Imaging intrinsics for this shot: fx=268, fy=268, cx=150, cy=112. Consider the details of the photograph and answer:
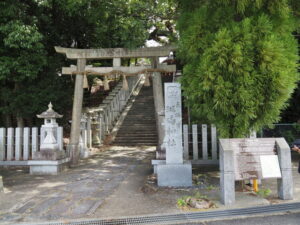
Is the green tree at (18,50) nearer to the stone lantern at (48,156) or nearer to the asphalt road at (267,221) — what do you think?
the stone lantern at (48,156)

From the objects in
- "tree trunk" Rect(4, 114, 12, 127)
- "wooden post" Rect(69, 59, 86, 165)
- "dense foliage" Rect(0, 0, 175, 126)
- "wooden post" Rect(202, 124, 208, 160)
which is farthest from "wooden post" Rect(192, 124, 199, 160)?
"tree trunk" Rect(4, 114, 12, 127)

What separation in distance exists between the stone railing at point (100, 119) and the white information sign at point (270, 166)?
7324 mm

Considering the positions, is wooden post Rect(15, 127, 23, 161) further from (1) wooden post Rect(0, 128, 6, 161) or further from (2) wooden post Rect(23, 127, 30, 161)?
(1) wooden post Rect(0, 128, 6, 161)

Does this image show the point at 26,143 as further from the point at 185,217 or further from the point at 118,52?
the point at 185,217

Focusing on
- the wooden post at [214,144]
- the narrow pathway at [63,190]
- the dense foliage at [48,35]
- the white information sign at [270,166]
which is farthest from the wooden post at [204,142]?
the white information sign at [270,166]

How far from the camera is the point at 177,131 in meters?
6.09

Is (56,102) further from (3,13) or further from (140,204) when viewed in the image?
(140,204)

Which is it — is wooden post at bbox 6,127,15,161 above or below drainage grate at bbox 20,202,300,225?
above

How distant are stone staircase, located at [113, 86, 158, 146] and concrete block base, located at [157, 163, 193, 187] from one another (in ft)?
23.1

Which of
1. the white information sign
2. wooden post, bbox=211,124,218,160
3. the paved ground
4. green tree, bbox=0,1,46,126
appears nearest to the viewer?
the paved ground

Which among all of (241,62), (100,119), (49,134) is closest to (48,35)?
(100,119)

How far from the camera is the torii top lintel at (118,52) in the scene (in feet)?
29.2

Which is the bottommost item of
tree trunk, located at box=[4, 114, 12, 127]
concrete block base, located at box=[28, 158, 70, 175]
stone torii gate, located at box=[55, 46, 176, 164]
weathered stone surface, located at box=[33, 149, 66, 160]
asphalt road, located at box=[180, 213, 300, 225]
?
asphalt road, located at box=[180, 213, 300, 225]

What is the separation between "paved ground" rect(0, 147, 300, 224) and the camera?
4477 mm
